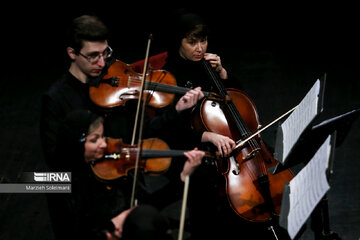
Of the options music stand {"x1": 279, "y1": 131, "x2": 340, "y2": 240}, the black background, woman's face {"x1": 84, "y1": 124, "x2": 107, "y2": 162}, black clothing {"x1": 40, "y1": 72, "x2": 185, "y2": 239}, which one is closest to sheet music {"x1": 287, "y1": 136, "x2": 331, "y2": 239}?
music stand {"x1": 279, "y1": 131, "x2": 340, "y2": 240}

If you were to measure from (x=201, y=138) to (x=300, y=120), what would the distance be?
0.66 meters

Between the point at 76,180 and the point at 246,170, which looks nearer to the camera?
the point at 76,180

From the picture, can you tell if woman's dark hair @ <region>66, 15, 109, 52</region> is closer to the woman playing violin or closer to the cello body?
the woman playing violin

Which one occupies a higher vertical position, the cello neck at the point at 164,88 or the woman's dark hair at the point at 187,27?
the woman's dark hair at the point at 187,27

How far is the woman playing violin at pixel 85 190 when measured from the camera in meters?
1.94

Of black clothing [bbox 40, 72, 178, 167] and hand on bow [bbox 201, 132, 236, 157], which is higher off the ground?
black clothing [bbox 40, 72, 178, 167]

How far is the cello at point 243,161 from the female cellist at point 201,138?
8 centimetres

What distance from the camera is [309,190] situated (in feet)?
5.89

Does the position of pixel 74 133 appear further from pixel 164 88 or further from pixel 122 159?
pixel 164 88

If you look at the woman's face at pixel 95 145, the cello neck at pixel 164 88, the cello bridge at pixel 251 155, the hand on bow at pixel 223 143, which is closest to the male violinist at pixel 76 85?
the woman's face at pixel 95 145

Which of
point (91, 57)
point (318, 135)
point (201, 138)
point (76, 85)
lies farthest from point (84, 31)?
point (318, 135)

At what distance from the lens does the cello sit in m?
2.37

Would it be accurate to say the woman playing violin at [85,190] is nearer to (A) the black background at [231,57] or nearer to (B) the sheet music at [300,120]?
(B) the sheet music at [300,120]

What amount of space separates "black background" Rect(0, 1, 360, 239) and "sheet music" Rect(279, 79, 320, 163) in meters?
0.88
